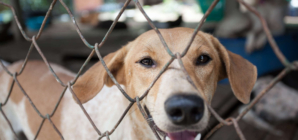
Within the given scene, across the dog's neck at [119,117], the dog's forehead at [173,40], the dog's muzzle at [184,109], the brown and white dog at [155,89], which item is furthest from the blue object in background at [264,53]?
the dog's muzzle at [184,109]

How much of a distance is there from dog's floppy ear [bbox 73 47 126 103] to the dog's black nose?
27.4 inches

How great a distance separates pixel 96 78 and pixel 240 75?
3.43 ft

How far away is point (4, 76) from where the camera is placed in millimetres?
2686

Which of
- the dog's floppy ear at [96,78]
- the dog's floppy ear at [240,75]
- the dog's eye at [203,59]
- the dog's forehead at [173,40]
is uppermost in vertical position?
the dog's floppy ear at [96,78]

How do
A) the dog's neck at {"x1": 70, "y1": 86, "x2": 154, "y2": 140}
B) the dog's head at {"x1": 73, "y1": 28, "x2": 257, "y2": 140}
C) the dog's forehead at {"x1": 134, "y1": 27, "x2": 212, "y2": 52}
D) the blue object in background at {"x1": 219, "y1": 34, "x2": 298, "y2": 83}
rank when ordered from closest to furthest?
the dog's head at {"x1": 73, "y1": 28, "x2": 257, "y2": 140} < the dog's forehead at {"x1": 134, "y1": 27, "x2": 212, "y2": 52} < the dog's neck at {"x1": 70, "y1": 86, "x2": 154, "y2": 140} < the blue object in background at {"x1": 219, "y1": 34, "x2": 298, "y2": 83}

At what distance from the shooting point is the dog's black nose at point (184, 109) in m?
1.00

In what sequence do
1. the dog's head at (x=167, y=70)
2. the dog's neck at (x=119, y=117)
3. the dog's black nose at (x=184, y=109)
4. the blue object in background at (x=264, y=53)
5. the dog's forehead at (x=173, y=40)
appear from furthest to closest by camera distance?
the blue object in background at (x=264, y=53), the dog's neck at (x=119, y=117), the dog's forehead at (x=173, y=40), the dog's head at (x=167, y=70), the dog's black nose at (x=184, y=109)

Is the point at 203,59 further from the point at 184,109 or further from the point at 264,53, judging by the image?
the point at 264,53

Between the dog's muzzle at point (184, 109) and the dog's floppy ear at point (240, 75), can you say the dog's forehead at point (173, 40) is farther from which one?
the dog's muzzle at point (184, 109)

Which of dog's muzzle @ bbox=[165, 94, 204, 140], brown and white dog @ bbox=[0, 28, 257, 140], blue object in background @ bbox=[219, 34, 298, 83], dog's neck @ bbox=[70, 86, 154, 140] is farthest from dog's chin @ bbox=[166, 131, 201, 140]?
blue object in background @ bbox=[219, 34, 298, 83]

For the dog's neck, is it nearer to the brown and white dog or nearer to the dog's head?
the brown and white dog

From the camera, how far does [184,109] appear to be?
0.99m

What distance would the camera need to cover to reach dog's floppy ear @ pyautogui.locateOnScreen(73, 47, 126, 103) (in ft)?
5.26

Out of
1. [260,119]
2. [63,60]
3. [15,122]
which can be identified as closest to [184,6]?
[63,60]
